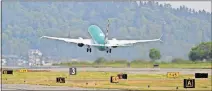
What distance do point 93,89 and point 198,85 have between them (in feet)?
38.1

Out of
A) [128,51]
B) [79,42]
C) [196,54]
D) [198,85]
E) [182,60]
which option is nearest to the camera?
[198,85]

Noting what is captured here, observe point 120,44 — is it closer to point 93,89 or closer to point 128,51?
point 128,51

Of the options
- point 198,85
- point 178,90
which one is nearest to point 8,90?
point 178,90

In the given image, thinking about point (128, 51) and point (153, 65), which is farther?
point (128, 51)

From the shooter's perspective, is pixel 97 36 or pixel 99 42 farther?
pixel 97 36

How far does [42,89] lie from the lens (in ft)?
195

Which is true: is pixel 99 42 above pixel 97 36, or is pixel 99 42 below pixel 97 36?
below

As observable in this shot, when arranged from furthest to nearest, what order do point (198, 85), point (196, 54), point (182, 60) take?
point (196, 54) < point (182, 60) < point (198, 85)

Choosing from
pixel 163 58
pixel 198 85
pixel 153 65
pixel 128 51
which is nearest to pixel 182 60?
pixel 153 65

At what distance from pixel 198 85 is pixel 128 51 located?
3660 inches

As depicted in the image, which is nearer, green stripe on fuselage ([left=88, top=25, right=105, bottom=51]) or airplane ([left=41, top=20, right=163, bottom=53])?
airplane ([left=41, top=20, right=163, bottom=53])

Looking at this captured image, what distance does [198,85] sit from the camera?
67125 mm

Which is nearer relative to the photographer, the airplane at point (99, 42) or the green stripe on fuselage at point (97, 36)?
the airplane at point (99, 42)

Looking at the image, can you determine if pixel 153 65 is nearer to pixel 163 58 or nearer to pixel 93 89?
pixel 163 58
